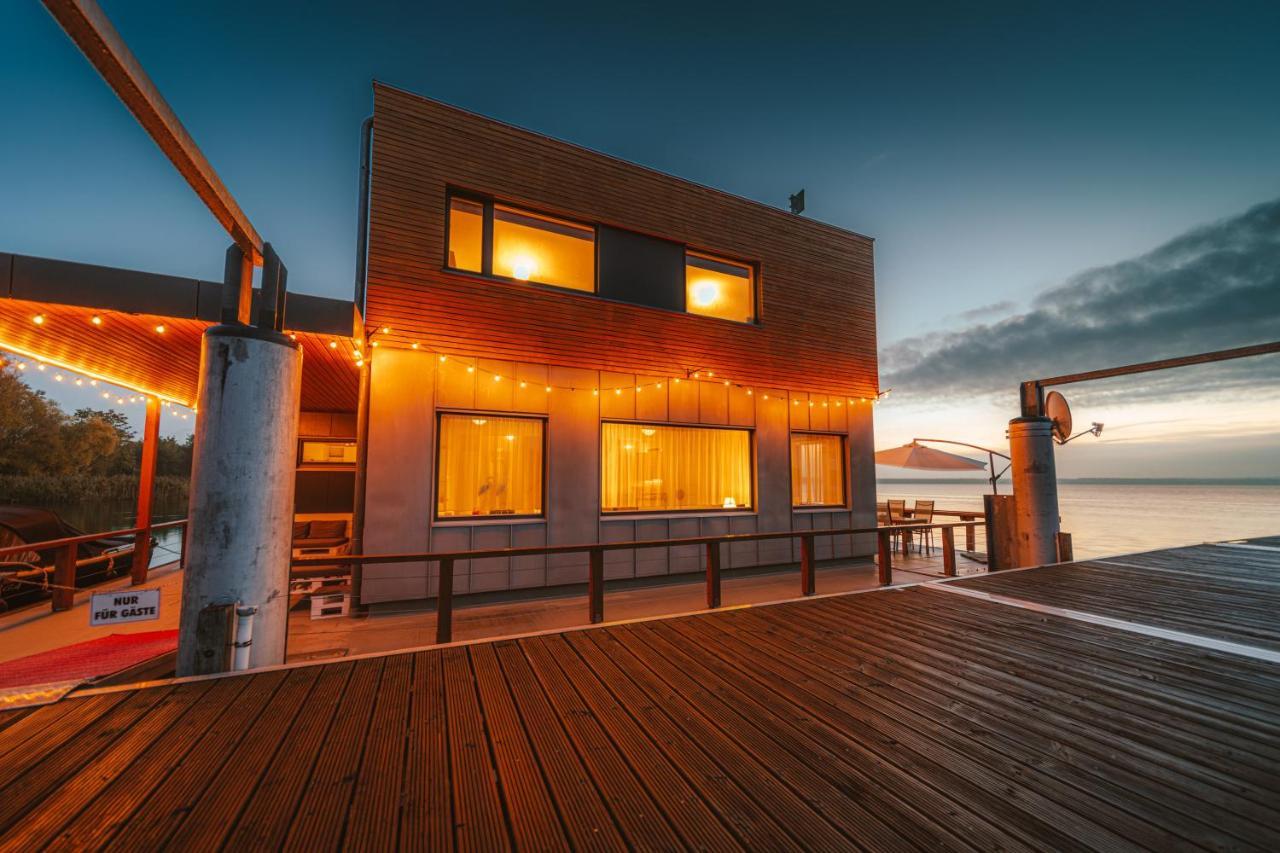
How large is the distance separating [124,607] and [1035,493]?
9.70 metres

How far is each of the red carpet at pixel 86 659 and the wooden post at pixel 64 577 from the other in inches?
65.8

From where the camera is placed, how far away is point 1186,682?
2758 mm

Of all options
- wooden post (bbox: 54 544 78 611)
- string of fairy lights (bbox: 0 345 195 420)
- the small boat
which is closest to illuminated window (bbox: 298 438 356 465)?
string of fairy lights (bbox: 0 345 195 420)

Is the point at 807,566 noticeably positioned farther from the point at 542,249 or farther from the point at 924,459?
the point at 924,459

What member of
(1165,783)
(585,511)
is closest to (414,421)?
(585,511)

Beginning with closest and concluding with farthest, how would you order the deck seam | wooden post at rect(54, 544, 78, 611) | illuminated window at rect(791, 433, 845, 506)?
the deck seam → wooden post at rect(54, 544, 78, 611) → illuminated window at rect(791, 433, 845, 506)

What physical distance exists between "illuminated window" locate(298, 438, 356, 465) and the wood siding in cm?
512

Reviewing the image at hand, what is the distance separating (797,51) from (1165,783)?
15846mm

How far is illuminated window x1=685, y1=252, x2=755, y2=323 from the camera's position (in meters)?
8.34

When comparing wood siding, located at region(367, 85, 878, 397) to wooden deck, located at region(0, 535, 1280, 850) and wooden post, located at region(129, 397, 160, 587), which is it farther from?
wooden post, located at region(129, 397, 160, 587)

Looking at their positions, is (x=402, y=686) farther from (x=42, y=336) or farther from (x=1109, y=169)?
(x=1109, y=169)

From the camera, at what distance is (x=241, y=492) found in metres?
2.78

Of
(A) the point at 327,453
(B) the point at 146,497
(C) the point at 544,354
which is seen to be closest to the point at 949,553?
(C) the point at 544,354

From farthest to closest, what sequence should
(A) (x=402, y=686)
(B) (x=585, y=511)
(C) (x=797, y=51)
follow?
(C) (x=797, y=51) < (B) (x=585, y=511) < (A) (x=402, y=686)
